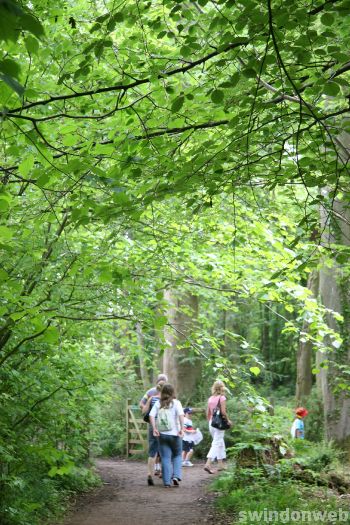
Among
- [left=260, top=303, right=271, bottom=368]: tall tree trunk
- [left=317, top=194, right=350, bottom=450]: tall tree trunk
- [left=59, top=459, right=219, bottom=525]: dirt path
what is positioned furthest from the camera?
[left=260, top=303, right=271, bottom=368]: tall tree trunk

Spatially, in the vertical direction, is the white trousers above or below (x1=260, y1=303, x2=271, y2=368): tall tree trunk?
below

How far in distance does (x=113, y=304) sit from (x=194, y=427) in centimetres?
963

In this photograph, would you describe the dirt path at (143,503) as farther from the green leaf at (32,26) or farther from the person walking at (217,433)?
the green leaf at (32,26)

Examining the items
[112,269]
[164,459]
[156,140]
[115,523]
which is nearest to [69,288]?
[112,269]

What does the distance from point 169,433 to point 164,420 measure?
0.83 feet

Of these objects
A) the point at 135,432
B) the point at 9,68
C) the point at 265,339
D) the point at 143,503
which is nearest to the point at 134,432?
the point at 135,432

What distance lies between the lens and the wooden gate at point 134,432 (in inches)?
661

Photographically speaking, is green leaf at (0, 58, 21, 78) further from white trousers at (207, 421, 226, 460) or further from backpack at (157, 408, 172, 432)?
white trousers at (207, 421, 226, 460)

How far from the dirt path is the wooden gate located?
4122 millimetres

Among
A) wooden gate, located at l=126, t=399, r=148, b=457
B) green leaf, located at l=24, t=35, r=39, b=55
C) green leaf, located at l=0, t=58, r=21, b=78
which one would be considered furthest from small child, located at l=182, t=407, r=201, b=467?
green leaf, located at l=0, t=58, r=21, b=78

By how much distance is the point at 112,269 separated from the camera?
5656mm

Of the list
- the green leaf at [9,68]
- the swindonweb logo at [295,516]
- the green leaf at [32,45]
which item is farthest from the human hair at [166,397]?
the green leaf at [9,68]

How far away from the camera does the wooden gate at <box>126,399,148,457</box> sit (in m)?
16.8

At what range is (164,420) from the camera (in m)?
10.2
